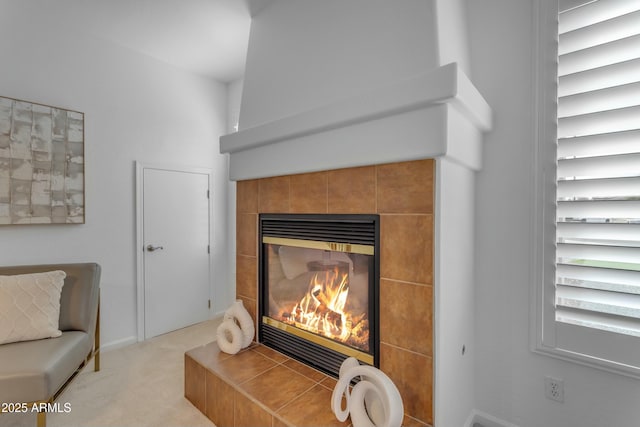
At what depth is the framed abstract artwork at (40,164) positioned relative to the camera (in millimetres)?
2314

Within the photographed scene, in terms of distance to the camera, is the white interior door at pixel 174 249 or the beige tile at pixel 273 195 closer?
the beige tile at pixel 273 195

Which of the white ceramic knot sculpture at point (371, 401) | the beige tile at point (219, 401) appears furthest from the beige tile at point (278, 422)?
the beige tile at point (219, 401)

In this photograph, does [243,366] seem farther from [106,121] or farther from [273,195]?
[106,121]

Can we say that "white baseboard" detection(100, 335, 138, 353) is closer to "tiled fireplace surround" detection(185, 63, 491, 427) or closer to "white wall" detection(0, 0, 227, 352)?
"white wall" detection(0, 0, 227, 352)

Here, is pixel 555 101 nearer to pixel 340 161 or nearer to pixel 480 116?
pixel 480 116

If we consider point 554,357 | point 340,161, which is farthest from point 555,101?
point 554,357

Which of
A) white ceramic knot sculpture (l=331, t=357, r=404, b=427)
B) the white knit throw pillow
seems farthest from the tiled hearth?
the white knit throw pillow

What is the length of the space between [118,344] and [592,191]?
378 cm

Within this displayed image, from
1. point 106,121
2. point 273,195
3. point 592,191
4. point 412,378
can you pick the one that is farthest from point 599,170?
point 106,121

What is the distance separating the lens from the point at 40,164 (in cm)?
246

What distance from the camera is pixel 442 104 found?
132cm

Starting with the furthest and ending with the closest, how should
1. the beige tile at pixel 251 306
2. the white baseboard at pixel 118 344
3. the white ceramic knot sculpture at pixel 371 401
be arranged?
the white baseboard at pixel 118 344
the beige tile at pixel 251 306
the white ceramic knot sculpture at pixel 371 401

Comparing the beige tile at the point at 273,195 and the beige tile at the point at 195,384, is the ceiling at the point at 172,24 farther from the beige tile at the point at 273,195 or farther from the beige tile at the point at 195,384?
the beige tile at the point at 195,384

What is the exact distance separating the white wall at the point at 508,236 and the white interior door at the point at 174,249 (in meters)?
2.94
